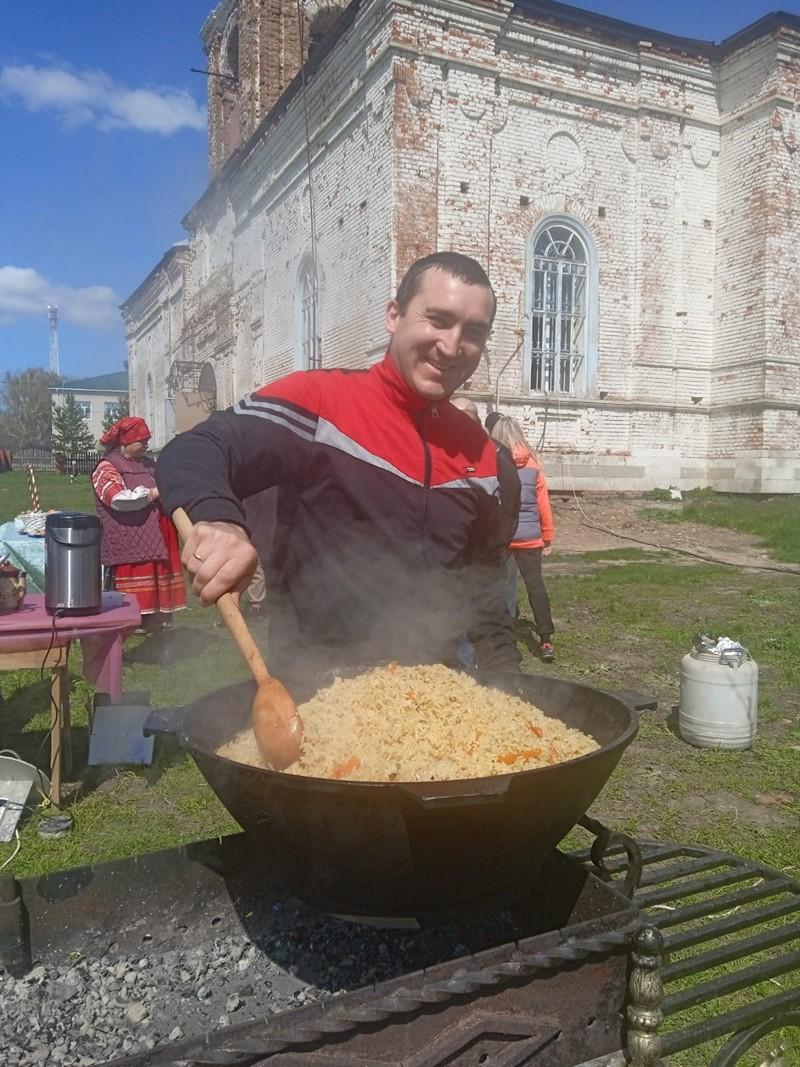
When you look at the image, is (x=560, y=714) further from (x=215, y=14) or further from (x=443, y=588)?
(x=215, y=14)

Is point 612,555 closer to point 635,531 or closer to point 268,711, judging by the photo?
point 635,531

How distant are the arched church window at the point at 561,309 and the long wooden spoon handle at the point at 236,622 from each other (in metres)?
13.5

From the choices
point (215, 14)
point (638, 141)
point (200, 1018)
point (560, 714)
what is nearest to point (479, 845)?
point (560, 714)

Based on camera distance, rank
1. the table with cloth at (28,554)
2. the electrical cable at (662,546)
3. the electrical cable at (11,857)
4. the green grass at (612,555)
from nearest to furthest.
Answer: the electrical cable at (11,857)
the table with cloth at (28,554)
the electrical cable at (662,546)
the green grass at (612,555)

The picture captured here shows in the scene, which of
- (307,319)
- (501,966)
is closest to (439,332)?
(501,966)

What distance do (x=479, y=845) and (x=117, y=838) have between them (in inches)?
115

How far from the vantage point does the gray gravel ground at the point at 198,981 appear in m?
1.74

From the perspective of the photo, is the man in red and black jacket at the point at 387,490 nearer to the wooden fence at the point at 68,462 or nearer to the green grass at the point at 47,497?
the green grass at the point at 47,497

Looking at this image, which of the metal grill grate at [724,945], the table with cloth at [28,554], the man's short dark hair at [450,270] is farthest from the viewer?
the table with cloth at [28,554]

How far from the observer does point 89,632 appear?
4121mm

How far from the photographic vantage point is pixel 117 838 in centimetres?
379

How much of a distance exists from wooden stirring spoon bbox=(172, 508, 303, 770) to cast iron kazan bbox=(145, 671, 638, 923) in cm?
13

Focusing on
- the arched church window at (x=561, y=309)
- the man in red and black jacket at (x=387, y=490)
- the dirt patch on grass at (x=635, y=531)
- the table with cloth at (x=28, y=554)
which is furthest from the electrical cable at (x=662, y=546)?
the man in red and black jacket at (x=387, y=490)

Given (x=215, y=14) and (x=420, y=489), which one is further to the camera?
(x=215, y=14)
